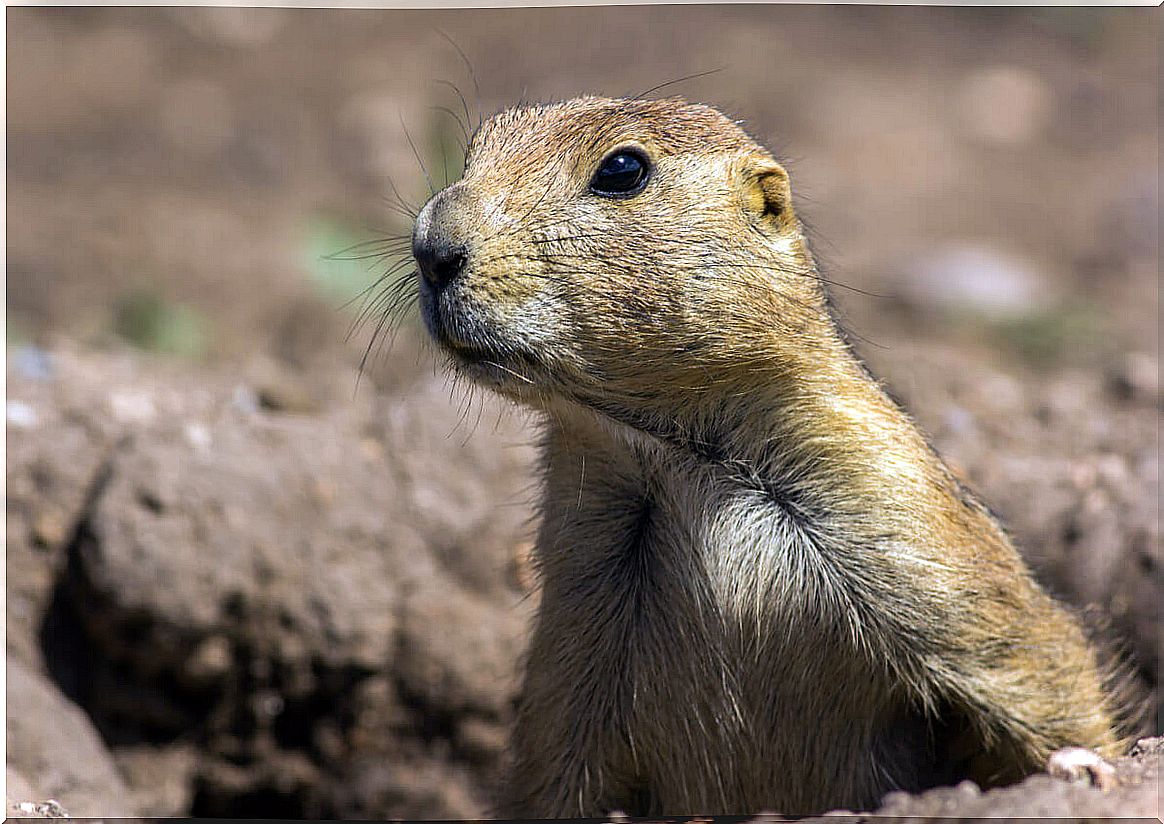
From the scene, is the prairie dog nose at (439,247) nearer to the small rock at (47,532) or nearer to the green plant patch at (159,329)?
the small rock at (47,532)

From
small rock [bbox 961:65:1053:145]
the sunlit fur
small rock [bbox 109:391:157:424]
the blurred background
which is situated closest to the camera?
the sunlit fur

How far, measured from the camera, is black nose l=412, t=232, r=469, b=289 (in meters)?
2.79

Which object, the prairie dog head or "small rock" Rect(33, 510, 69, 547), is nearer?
the prairie dog head

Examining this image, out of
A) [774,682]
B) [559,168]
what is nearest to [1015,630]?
[774,682]

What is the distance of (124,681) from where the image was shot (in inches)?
191

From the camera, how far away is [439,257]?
2789 mm

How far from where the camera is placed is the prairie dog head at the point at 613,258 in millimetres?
2811

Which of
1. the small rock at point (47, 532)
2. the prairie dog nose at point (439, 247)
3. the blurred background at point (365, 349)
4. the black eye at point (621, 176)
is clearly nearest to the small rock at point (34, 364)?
the blurred background at point (365, 349)

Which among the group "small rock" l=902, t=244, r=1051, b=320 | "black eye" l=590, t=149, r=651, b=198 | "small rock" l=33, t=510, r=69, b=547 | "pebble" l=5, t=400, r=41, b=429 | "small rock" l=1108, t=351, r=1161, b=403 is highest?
"small rock" l=902, t=244, r=1051, b=320

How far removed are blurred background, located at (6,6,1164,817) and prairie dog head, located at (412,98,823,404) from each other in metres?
0.87

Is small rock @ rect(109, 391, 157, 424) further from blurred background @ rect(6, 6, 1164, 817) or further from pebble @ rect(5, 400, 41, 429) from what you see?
pebble @ rect(5, 400, 41, 429)

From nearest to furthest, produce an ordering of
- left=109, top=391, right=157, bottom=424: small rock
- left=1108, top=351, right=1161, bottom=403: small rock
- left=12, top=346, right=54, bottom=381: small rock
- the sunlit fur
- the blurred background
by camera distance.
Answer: the sunlit fur, the blurred background, left=109, top=391, right=157, bottom=424: small rock, left=12, top=346, right=54, bottom=381: small rock, left=1108, top=351, right=1161, bottom=403: small rock

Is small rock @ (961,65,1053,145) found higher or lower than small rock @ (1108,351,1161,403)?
higher

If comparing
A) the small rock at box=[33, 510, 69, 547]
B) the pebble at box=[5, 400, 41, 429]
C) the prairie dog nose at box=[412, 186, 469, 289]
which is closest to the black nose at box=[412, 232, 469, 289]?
the prairie dog nose at box=[412, 186, 469, 289]
